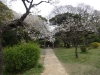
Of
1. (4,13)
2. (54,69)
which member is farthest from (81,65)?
(4,13)

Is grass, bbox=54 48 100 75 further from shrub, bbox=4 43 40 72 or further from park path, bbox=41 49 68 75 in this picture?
shrub, bbox=4 43 40 72

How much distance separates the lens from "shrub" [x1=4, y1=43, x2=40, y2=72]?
262 inches

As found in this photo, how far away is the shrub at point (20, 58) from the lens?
6656 mm

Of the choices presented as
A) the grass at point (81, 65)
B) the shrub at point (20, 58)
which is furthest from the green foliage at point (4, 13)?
the grass at point (81, 65)

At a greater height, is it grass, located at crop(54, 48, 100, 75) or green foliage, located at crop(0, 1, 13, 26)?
green foliage, located at crop(0, 1, 13, 26)

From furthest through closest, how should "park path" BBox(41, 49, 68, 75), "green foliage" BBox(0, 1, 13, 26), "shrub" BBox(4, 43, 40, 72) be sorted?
"green foliage" BBox(0, 1, 13, 26) → "park path" BBox(41, 49, 68, 75) → "shrub" BBox(4, 43, 40, 72)

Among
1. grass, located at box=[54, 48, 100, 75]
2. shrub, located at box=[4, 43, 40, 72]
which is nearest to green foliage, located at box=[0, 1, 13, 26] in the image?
shrub, located at box=[4, 43, 40, 72]

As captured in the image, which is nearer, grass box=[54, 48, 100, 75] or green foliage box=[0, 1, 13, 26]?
grass box=[54, 48, 100, 75]

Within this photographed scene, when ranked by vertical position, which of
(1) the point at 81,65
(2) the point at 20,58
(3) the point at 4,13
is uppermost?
(3) the point at 4,13

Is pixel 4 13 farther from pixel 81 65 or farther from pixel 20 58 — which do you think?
pixel 81 65

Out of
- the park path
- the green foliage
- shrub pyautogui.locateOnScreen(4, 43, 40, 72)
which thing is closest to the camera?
shrub pyautogui.locateOnScreen(4, 43, 40, 72)

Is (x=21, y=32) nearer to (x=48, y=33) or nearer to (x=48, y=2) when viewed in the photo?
(x=48, y=2)

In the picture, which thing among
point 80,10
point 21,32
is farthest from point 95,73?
point 80,10

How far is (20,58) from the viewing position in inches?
271
